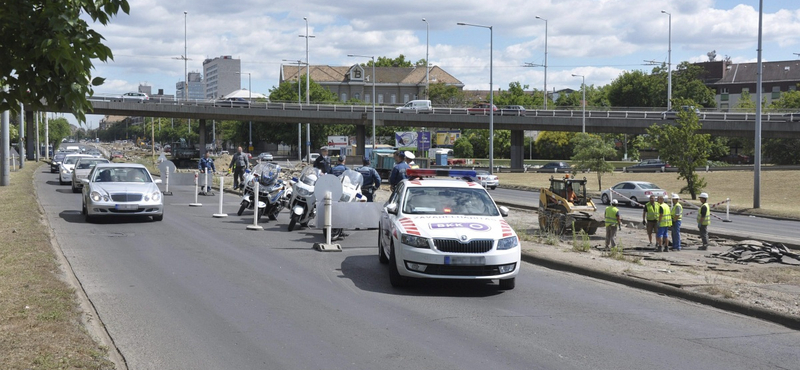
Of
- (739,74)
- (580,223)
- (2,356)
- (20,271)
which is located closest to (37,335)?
(2,356)

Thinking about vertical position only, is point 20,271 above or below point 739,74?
below

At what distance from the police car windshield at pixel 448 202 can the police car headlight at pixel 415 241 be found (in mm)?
1138

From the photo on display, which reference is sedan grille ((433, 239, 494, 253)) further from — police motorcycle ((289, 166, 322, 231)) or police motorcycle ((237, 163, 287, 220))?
police motorcycle ((237, 163, 287, 220))

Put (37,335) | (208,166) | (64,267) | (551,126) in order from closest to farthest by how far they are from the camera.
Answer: (37,335)
(64,267)
(208,166)
(551,126)

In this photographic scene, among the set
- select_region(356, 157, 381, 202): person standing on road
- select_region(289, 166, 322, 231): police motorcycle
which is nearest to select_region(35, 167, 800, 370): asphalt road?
select_region(289, 166, 322, 231): police motorcycle

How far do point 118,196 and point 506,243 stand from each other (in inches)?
450

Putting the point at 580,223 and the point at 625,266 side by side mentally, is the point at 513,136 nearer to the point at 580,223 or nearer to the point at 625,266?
the point at 580,223

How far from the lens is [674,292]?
1069 centimetres

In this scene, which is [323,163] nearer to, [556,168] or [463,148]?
[556,168]

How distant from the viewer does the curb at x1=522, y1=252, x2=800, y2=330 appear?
8945mm

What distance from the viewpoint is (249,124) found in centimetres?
11306

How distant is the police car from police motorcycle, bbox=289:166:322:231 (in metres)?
5.82

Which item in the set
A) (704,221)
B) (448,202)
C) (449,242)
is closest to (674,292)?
(449,242)

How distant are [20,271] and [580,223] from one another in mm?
16693
